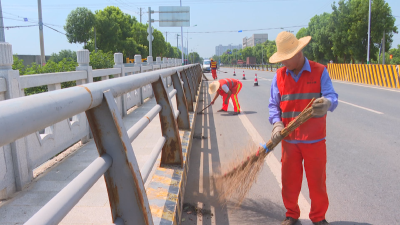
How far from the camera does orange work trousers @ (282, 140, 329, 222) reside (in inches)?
127

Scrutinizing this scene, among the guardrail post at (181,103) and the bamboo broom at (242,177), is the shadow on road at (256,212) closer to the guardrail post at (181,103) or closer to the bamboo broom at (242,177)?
the bamboo broom at (242,177)

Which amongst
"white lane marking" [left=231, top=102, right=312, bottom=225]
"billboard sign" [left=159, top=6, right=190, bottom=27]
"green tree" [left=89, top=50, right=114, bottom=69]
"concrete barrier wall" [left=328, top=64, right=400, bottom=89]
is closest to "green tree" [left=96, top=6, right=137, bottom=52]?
"billboard sign" [left=159, top=6, right=190, bottom=27]

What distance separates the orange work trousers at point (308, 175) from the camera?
127 inches

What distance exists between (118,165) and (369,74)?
73.0ft

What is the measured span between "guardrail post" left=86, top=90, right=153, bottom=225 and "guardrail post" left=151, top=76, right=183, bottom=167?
1.52 meters

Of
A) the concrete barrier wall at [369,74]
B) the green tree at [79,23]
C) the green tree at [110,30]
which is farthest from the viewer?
the green tree at [110,30]

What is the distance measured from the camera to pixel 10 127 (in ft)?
2.70

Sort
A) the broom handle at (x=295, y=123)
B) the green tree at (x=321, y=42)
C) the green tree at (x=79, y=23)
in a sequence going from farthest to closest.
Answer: the green tree at (x=79, y=23)
the green tree at (x=321, y=42)
the broom handle at (x=295, y=123)

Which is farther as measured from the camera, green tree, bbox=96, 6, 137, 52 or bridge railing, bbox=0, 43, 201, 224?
green tree, bbox=96, 6, 137, 52

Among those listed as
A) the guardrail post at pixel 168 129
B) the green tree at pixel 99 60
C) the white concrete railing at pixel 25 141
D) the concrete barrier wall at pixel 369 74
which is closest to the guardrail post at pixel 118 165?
the white concrete railing at pixel 25 141

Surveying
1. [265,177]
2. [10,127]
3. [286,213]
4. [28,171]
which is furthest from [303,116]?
[28,171]

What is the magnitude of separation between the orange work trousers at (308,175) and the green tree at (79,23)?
155ft

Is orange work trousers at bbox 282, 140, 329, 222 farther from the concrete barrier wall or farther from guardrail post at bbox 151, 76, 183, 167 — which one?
the concrete barrier wall

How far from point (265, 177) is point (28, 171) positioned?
290 centimetres
